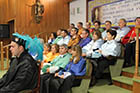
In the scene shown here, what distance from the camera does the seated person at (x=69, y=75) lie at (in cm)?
283

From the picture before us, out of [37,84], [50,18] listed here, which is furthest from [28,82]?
[50,18]

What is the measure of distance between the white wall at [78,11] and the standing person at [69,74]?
3.94 metres

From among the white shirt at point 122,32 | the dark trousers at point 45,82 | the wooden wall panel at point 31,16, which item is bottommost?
the dark trousers at point 45,82

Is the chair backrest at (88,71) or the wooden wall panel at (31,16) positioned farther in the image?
the wooden wall panel at (31,16)

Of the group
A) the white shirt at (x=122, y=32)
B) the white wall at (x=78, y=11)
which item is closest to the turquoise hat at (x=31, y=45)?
the white shirt at (x=122, y=32)

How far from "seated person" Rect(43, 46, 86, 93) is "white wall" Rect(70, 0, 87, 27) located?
394 centimetres

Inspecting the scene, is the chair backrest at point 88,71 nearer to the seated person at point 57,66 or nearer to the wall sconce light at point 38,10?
the seated person at point 57,66

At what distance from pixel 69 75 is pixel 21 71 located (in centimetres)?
111

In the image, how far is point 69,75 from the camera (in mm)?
2863

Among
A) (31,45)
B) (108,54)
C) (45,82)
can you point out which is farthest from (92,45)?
(31,45)

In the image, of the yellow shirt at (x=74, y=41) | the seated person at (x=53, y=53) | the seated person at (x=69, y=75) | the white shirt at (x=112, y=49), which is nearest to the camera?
the seated person at (x=69, y=75)

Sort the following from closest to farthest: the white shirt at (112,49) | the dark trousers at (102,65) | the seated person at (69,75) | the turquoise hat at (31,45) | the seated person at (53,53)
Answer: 1. the turquoise hat at (31,45)
2. the seated person at (69,75)
3. the dark trousers at (102,65)
4. the white shirt at (112,49)
5. the seated person at (53,53)

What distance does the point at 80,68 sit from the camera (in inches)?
115

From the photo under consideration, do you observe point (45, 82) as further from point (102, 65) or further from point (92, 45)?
point (92, 45)
